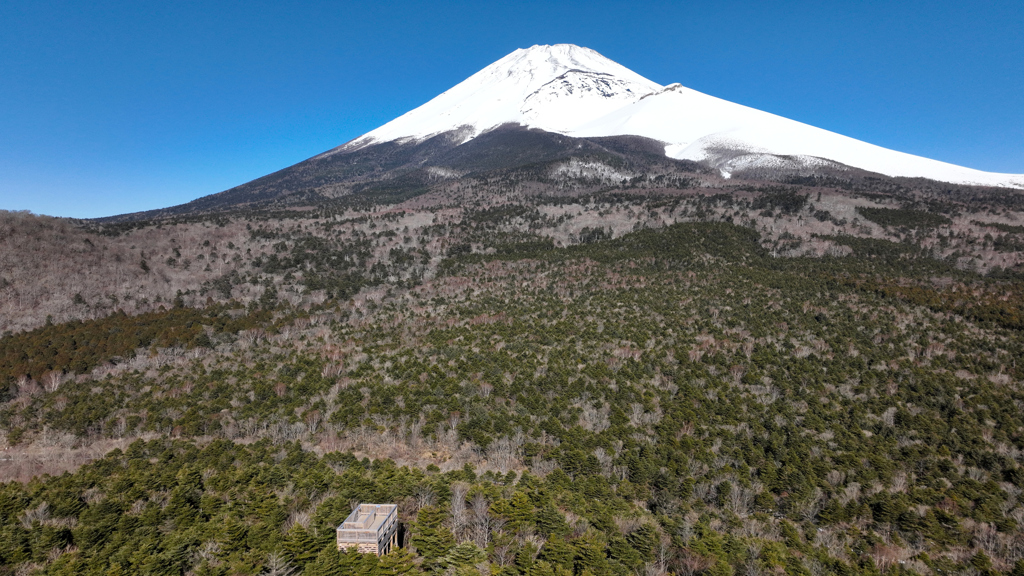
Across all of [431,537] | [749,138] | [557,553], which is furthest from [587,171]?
[431,537]

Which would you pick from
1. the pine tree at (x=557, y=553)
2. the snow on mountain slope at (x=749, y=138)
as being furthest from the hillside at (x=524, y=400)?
the snow on mountain slope at (x=749, y=138)

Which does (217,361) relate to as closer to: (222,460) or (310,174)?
(222,460)

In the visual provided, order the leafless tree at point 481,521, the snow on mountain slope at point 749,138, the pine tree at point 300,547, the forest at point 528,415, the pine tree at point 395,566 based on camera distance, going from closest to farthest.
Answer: the pine tree at point 395,566, the pine tree at point 300,547, the forest at point 528,415, the leafless tree at point 481,521, the snow on mountain slope at point 749,138

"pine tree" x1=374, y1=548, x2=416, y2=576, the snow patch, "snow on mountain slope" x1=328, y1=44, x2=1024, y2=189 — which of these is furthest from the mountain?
"pine tree" x1=374, y1=548, x2=416, y2=576

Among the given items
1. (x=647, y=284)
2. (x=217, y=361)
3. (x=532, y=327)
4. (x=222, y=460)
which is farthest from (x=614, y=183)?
(x=222, y=460)

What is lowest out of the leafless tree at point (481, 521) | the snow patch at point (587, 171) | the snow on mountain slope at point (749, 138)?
the leafless tree at point (481, 521)

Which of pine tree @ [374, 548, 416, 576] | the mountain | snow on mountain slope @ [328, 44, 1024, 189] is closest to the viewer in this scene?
pine tree @ [374, 548, 416, 576]

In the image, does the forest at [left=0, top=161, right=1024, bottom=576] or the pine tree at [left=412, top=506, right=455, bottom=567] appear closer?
the pine tree at [left=412, top=506, right=455, bottom=567]

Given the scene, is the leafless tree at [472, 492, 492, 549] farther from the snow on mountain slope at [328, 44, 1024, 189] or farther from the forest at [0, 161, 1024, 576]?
the snow on mountain slope at [328, 44, 1024, 189]

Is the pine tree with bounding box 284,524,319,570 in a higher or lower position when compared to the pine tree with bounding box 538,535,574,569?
higher

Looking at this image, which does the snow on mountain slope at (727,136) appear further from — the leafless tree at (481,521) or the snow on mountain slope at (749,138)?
the leafless tree at (481,521)

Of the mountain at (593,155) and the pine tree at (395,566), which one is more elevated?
the mountain at (593,155)

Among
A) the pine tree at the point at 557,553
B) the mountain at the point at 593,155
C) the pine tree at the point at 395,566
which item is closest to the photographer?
the pine tree at the point at 395,566
